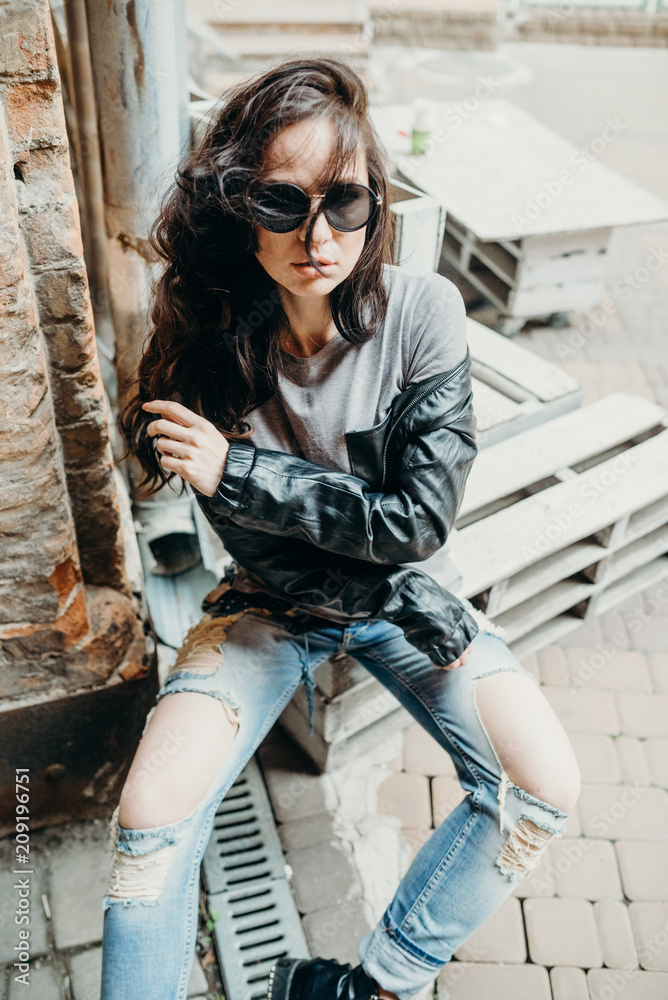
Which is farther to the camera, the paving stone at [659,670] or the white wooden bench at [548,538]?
the paving stone at [659,670]

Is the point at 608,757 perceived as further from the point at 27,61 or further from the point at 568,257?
the point at 568,257

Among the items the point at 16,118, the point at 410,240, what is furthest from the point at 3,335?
the point at 410,240

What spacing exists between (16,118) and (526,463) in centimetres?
175

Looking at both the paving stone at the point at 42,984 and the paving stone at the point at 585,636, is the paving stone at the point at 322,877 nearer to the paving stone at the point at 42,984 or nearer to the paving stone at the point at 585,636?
the paving stone at the point at 42,984

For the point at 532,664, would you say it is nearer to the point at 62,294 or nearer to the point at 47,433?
the point at 47,433

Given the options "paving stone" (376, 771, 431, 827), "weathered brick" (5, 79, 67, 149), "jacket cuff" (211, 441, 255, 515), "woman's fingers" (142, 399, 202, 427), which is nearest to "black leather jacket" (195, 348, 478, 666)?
"jacket cuff" (211, 441, 255, 515)

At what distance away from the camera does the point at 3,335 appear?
1.53 meters

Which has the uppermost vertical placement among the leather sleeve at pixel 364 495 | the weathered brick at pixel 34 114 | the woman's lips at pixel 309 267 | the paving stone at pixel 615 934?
the weathered brick at pixel 34 114

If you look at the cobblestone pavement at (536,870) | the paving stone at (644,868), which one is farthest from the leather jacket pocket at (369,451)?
the paving stone at (644,868)

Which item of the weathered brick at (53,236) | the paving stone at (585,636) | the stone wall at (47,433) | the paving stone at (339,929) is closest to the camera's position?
the stone wall at (47,433)

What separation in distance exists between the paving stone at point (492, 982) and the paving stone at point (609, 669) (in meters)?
0.96

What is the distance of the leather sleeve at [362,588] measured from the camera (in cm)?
172

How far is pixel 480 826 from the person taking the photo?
1.71 m

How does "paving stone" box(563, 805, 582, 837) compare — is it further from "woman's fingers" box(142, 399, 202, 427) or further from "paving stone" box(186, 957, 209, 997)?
"woman's fingers" box(142, 399, 202, 427)
